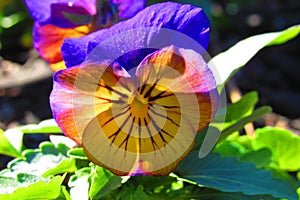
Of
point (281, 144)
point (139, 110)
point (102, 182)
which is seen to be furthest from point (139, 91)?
point (281, 144)

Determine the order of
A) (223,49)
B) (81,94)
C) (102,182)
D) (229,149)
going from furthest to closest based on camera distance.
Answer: (223,49) < (229,149) < (102,182) < (81,94)

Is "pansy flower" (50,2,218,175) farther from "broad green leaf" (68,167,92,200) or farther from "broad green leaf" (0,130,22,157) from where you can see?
"broad green leaf" (0,130,22,157)

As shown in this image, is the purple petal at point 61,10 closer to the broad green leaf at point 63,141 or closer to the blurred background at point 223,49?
the broad green leaf at point 63,141

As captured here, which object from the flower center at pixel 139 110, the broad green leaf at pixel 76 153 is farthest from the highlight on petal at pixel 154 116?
the broad green leaf at pixel 76 153

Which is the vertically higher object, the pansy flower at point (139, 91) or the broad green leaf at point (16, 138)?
the pansy flower at point (139, 91)

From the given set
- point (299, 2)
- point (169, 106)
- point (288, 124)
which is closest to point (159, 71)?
point (169, 106)

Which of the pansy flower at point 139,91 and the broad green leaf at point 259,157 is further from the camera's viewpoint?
the broad green leaf at point 259,157

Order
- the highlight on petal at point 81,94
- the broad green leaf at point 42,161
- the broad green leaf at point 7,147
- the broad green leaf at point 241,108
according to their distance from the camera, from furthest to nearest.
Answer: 1. the broad green leaf at point 241,108
2. the broad green leaf at point 7,147
3. the broad green leaf at point 42,161
4. the highlight on petal at point 81,94

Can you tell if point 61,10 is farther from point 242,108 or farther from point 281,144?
point 281,144

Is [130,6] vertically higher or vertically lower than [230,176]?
higher
